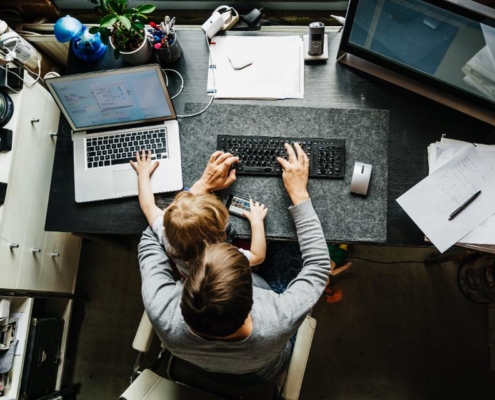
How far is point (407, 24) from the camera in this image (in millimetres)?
1071

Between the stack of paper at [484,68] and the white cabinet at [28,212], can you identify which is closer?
the stack of paper at [484,68]

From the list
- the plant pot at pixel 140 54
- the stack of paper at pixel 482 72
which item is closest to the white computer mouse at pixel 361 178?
the stack of paper at pixel 482 72

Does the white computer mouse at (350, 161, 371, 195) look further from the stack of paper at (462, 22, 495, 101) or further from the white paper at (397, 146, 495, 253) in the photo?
the stack of paper at (462, 22, 495, 101)

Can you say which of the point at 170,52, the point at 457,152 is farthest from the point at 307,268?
the point at 170,52

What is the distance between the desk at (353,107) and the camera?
1.25 metres

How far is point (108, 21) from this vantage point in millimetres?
1144

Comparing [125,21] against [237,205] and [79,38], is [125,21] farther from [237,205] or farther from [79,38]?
[237,205]

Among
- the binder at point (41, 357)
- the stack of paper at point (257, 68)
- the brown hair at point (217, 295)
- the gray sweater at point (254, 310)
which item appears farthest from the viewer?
the binder at point (41, 357)

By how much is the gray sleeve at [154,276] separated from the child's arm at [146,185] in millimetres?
49

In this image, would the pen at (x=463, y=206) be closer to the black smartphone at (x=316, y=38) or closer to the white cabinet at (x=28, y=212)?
the black smartphone at (x=316, y=38)

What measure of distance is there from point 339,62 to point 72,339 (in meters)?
1.54

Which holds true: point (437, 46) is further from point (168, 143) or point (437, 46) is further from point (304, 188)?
point (168, 143)

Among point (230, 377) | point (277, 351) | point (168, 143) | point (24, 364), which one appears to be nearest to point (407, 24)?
point (168, 143)

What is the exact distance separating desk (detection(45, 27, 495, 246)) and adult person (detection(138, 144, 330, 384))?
0.34 ft
